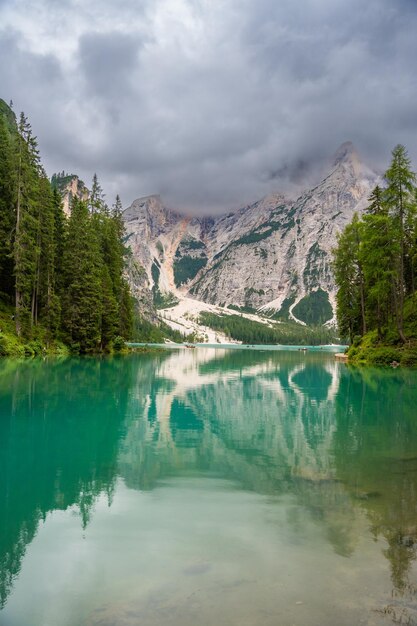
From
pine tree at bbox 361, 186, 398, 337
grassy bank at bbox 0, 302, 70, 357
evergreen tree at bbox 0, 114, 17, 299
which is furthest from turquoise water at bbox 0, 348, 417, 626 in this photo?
evergreen tree at bbox 0, 114, 17, 299

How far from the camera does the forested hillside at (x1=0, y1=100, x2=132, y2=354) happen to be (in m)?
51.0

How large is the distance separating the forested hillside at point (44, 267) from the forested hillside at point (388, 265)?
35.8 meters

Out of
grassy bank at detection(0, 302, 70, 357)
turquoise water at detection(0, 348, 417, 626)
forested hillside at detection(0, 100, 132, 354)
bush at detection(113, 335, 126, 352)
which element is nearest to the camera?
turquoise water at detection(0, 348, 417, 626)

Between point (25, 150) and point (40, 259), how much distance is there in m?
13.3

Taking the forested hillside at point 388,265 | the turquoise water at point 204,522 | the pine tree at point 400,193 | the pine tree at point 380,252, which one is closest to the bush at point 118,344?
the forested hillside at point 388,265

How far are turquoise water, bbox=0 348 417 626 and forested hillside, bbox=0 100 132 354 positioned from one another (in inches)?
1425

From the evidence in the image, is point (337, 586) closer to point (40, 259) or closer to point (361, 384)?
point (361, 384)

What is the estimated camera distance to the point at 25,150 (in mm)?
53281

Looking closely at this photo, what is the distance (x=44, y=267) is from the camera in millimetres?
59812

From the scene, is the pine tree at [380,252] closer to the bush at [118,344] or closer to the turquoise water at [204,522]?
the turquoise water at [204,522]

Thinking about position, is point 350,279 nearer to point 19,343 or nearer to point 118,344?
point 118,344

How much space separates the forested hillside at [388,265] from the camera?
4716cm

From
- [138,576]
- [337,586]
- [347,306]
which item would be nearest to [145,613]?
[138,576]

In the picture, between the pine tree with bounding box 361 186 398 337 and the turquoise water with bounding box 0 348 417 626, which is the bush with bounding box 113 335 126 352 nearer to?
Result: the pine tree with bounding box 361 186 398 337
